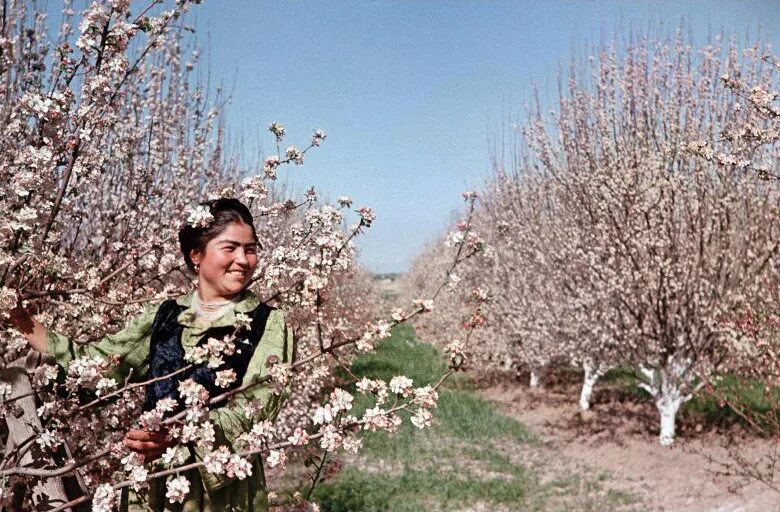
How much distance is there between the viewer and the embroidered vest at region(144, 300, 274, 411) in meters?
2.38

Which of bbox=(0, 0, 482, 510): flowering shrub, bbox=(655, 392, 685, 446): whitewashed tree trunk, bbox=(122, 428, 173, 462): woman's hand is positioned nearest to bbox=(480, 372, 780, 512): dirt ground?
bbox=(655, 392, 685, 446): whitewashed tree trunk

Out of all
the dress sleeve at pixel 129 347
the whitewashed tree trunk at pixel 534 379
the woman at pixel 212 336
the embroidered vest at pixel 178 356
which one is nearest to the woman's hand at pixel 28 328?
the woman at pixel 212 336

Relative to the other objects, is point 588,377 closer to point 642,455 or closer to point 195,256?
point 642,455

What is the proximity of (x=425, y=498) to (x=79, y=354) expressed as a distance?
7276 mm

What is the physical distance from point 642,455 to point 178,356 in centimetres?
971

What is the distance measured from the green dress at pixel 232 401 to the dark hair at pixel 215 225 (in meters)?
0.25

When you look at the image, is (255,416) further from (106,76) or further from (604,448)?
(604,448)

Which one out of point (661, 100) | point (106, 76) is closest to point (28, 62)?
point (106, 76)

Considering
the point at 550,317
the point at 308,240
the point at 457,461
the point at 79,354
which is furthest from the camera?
the point at 550,317

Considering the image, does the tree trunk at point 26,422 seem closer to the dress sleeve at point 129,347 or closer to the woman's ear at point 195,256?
the dress sleeve at point 129,347

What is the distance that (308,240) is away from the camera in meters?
3.00

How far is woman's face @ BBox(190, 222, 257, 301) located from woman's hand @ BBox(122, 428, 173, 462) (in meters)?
0.79

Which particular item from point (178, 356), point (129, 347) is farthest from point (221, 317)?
point (129, 347)

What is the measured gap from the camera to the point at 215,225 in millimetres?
2621
